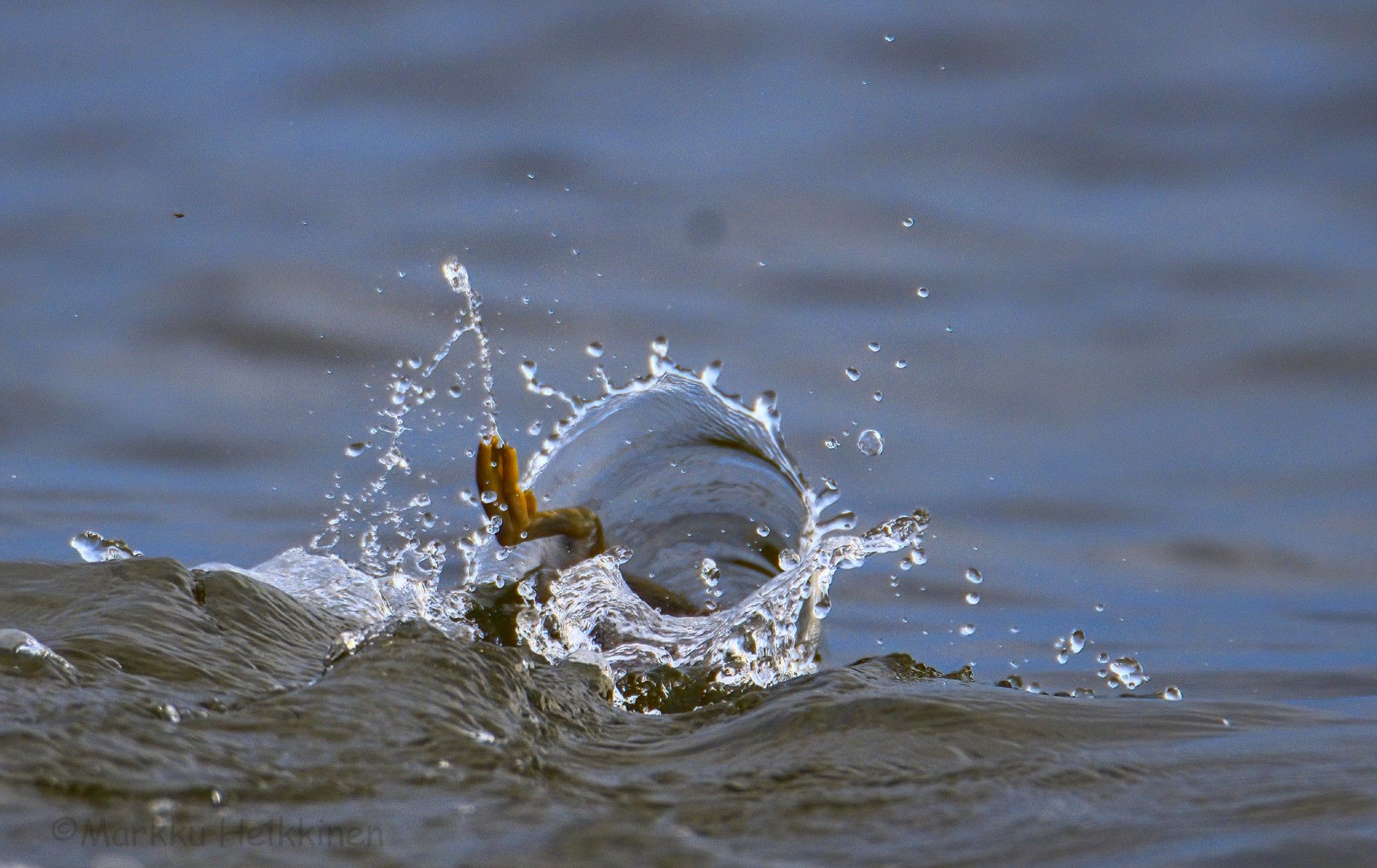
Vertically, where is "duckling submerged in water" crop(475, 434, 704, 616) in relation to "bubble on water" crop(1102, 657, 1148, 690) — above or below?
above

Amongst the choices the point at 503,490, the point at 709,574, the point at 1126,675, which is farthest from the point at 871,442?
the point at 503,490

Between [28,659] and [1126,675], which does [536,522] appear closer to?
[28,659]

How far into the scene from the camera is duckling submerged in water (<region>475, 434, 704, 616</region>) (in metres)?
3.90

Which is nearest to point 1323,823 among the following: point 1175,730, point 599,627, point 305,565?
point 1175,730

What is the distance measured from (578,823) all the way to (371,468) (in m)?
5.22

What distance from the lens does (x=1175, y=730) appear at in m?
2.62

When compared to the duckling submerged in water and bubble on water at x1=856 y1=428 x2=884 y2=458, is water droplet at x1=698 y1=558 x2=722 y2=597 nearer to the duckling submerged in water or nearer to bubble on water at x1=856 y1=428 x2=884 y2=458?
the duckling submerged in water

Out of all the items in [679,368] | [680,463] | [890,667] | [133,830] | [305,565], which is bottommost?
[133,830]

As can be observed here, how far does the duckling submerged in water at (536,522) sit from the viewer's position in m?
3.90

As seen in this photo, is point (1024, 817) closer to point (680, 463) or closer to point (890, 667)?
point (890, 667)

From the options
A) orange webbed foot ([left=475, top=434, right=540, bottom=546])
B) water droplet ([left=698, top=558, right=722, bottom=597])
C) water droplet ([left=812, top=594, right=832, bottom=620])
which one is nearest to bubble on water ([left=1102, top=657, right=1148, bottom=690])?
water droplet ([left=812, top=594, right=832, bottom=620])

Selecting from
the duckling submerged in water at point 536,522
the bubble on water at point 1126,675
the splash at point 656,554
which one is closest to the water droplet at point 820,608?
the splash at point 656,554

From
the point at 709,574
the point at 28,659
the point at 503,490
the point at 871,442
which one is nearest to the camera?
the point at 28,659

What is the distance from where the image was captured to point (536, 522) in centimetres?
402
